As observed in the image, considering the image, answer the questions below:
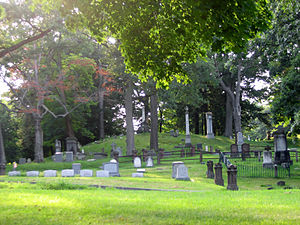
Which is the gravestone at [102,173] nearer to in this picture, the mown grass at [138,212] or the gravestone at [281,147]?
the mown grass at [138,212]

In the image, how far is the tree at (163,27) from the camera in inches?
285

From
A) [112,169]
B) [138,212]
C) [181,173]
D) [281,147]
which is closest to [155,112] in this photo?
[281,147]

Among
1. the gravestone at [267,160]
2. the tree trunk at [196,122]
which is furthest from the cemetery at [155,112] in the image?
the tree trunk at [196,122]

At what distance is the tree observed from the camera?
7.25 m

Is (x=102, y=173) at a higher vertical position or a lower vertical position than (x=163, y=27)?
lower

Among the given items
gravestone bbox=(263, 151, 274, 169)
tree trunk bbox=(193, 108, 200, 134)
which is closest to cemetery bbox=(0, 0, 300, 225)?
gravestone bbox=(263, 151, 274, 169)

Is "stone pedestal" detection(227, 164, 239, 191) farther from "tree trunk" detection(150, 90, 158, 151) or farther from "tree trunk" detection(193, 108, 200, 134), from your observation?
"tree trunk" detection(193, 108, 200, 134)

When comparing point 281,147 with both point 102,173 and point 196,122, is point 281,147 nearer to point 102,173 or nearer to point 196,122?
point 102,173

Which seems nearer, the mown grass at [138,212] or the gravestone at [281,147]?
the mown grass at [138,212]

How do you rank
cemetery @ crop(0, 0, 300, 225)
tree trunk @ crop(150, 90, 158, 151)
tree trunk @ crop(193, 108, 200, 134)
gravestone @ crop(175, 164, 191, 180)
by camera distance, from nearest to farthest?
1. cemetery @ crop(0, 0, 300, 225)
2. gravestone @ crop(175, 164, 191, 180)
3. tree trunk @ crop(150, 90, 158, 151)
4. tree trunk @ crop(193, 108, 200, 134)

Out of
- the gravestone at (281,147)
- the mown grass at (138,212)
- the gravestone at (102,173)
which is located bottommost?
the gravestone at (102,173)

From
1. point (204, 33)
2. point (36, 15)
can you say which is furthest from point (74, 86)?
point (204, 33)

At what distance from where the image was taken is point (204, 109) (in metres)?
57.1

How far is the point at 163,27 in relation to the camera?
8539mm
